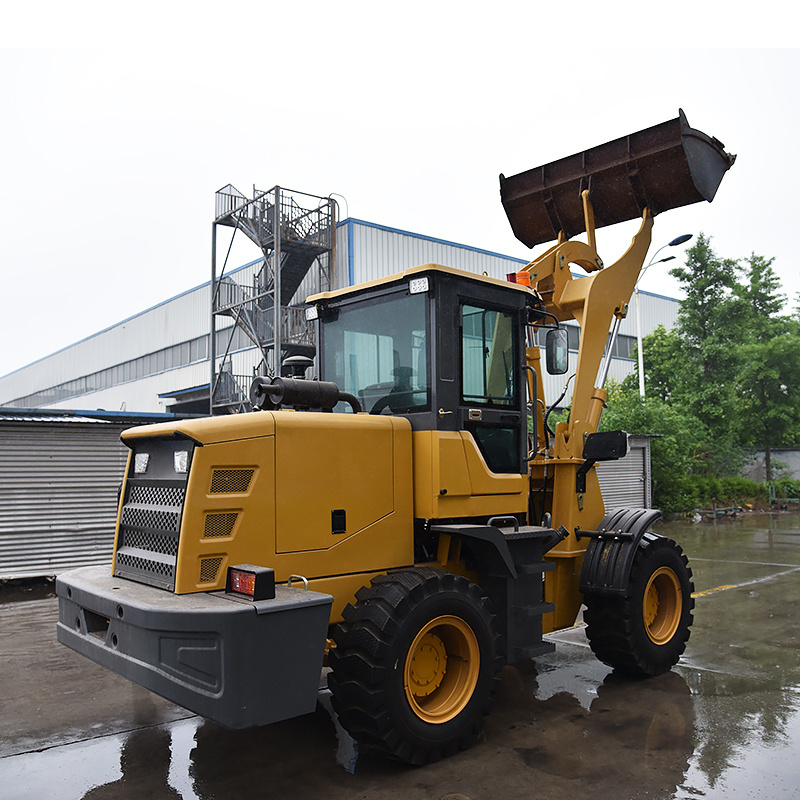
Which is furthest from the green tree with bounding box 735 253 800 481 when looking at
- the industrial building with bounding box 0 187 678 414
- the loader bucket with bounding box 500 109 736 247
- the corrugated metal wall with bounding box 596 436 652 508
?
the loader bucket with bounding box 500 109 736 247

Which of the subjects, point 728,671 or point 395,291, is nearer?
point 395,291

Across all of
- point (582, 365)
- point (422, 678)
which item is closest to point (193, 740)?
point (422, 678)

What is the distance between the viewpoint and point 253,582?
3.92m

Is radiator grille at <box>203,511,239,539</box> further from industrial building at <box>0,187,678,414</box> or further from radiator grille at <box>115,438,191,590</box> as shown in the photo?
industrial building at <box>0,187,678,414</box>

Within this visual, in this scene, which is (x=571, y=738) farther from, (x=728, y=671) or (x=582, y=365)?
(x=582, y=365)

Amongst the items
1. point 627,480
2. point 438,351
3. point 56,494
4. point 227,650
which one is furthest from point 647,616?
point 627,480

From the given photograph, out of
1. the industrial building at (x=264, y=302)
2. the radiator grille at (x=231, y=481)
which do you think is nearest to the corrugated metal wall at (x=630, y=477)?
the industrial building at (x=264, y=302)

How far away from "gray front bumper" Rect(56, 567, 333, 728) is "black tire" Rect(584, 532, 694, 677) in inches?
111

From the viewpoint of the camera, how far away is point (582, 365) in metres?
6.62

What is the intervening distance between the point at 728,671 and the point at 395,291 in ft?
13.7

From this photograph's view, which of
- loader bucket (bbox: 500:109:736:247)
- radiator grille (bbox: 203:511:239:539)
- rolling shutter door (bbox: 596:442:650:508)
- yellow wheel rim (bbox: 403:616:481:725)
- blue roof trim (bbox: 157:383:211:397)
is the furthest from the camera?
blue roof trim (bbox: 157:383:211:397)

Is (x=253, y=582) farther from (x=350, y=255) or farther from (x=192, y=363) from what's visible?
(x=192, y=363)

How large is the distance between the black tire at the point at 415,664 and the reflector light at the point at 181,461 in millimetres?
1237

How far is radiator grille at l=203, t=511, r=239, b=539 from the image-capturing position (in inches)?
165
